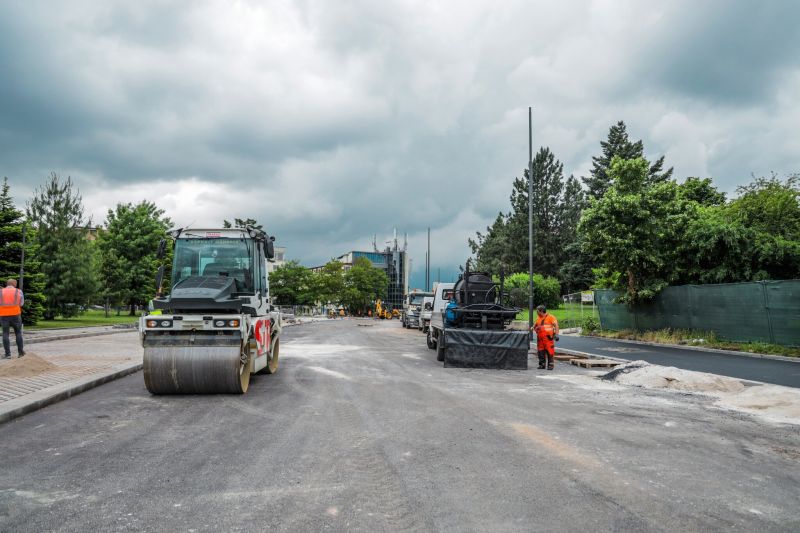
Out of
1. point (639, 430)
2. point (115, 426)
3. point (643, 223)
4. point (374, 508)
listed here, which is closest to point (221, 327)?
point (115, 426)

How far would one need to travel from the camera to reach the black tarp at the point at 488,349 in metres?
15.0

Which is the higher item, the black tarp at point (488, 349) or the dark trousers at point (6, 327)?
the dark trousers at point (6, 327)

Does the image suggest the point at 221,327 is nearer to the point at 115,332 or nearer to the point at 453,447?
the point at 453,447

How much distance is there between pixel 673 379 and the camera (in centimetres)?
1176

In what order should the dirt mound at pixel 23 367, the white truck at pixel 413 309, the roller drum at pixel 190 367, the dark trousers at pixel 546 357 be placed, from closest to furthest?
1. the roller drum at pixel 190 367
2. the dirt mound at pixel 23 367
3. the dark trousers at pixel 546 357
4. the white truck at pixel 413 309

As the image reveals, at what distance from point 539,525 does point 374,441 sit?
9.09 ft

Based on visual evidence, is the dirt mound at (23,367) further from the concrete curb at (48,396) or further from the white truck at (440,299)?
the white truck at (440,299)

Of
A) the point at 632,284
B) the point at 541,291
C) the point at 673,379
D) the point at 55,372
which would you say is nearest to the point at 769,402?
the point at 673,379

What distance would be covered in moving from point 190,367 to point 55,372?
13.2 ft

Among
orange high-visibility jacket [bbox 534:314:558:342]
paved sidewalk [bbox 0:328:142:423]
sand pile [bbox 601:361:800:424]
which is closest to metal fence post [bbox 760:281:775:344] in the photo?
sand pile [bbox 601:361:800:424]

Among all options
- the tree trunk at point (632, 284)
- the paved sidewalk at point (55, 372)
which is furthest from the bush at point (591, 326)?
A: the paved sidewalk at point (55, 372)

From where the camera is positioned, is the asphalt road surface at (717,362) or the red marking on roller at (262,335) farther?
the asphalt road surface at (717,362)

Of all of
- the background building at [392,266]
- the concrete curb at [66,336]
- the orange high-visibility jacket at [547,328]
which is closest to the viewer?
the orange high-visibility jacket at [547,328]

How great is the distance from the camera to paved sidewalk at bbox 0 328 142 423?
8.34 m
